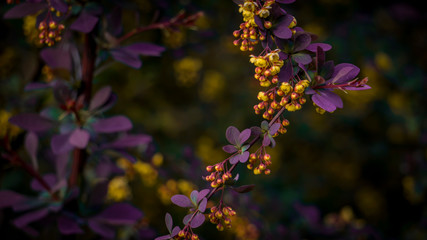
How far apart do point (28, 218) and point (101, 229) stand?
0.62 ft

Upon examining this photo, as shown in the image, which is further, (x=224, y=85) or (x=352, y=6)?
(x=224, y=85)

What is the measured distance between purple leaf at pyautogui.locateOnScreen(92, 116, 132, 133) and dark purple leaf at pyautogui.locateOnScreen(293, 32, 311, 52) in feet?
1.54

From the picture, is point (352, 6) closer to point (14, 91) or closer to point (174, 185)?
point (174, 185)

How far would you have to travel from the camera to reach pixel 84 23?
2.83 ft

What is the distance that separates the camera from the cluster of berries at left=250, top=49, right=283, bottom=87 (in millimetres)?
620

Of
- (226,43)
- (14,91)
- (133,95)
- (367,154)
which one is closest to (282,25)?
(14,91)

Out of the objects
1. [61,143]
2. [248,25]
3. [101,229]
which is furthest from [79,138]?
[248,25]

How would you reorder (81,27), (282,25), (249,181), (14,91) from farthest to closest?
1. (249,181)
2. (14,91)
3. (81,27)
4. (282,25)

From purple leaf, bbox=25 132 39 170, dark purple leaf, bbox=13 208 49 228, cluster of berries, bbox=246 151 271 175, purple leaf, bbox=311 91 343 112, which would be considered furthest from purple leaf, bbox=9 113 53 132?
purple leaf, bbox=311 91 343 112

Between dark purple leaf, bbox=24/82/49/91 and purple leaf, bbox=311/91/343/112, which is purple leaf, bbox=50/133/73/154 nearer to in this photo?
dark purple leaf, bbox=24/82/49/91

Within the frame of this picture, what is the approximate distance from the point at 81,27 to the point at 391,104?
7.01 feet

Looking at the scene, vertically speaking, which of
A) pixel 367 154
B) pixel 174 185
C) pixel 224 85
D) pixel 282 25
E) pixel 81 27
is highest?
pixel 282 25

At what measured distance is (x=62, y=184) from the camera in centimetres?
99

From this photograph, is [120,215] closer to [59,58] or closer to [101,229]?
[101,229]
